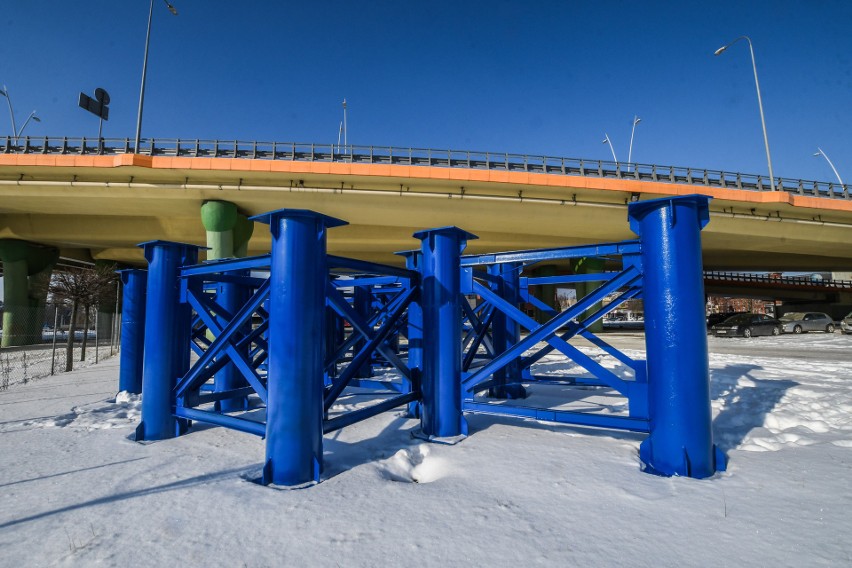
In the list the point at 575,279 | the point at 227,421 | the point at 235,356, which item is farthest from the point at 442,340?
the point at 575,279

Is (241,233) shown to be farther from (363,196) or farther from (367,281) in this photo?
(367,281)

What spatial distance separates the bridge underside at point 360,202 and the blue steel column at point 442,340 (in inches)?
471

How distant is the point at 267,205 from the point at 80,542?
Result: 16.2m

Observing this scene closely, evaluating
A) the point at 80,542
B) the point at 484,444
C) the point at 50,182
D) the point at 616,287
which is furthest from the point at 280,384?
the point at 50,182

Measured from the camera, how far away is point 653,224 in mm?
3412

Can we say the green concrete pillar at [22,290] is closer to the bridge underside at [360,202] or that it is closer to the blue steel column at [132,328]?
the bridge underside at [360,202]

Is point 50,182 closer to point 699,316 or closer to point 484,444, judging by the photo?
point 484,444

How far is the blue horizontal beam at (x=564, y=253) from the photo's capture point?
379cm

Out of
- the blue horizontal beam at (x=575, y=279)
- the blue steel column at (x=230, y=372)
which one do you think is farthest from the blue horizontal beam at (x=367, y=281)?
the blue horizontal beam at (x=575, y=279)

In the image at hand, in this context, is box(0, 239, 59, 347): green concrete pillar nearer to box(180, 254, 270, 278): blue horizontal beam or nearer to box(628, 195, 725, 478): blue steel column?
box(180, 254, 270, 278): blue horizontal beam

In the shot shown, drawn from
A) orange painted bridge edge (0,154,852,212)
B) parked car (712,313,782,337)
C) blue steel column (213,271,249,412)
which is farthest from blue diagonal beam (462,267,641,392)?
parked car (712,313,782,337)

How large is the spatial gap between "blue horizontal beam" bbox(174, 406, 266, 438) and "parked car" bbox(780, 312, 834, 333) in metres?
28.6

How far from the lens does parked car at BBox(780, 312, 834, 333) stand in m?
22.8

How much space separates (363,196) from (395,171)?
5.94 feet
